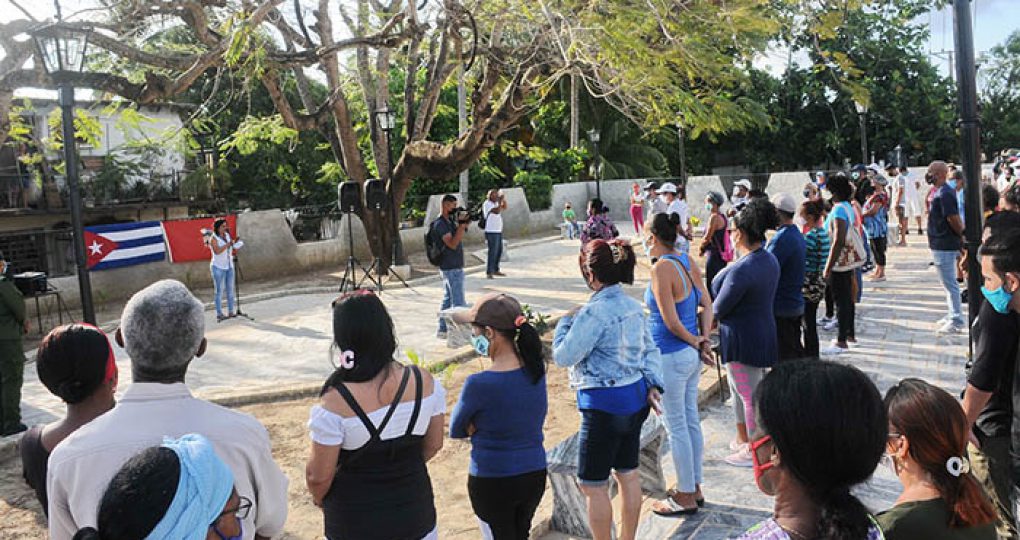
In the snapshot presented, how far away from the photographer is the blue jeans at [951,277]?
317 inches

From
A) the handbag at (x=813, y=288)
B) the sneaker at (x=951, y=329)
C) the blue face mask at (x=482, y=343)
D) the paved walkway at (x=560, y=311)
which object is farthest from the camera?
the sneaker at (x=951, y=329)

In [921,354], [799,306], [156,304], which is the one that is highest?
[156,304]

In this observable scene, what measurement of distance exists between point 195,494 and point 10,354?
5766 mm

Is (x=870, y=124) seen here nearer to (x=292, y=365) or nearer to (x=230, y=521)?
(x=292, y=365)

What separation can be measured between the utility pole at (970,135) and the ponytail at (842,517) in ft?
8.81

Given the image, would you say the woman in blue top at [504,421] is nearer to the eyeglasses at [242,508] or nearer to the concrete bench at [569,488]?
the concrete bench at [569,488]

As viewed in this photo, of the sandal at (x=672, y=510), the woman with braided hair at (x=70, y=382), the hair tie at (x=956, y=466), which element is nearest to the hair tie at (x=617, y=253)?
the sandal at (x=672, y=510)

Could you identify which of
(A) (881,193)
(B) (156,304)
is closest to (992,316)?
(B) (156,304)

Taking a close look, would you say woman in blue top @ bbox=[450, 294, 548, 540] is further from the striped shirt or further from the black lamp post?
the black lamp post

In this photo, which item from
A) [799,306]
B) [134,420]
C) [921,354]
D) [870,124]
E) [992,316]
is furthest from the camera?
[870,124]

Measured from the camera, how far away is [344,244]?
1839 cm

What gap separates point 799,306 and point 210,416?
14.8 ft

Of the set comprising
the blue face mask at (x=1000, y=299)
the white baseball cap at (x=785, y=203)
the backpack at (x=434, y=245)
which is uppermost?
the white baseball cap at (x=785, y=203)

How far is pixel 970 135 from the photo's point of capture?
3.87 metres
